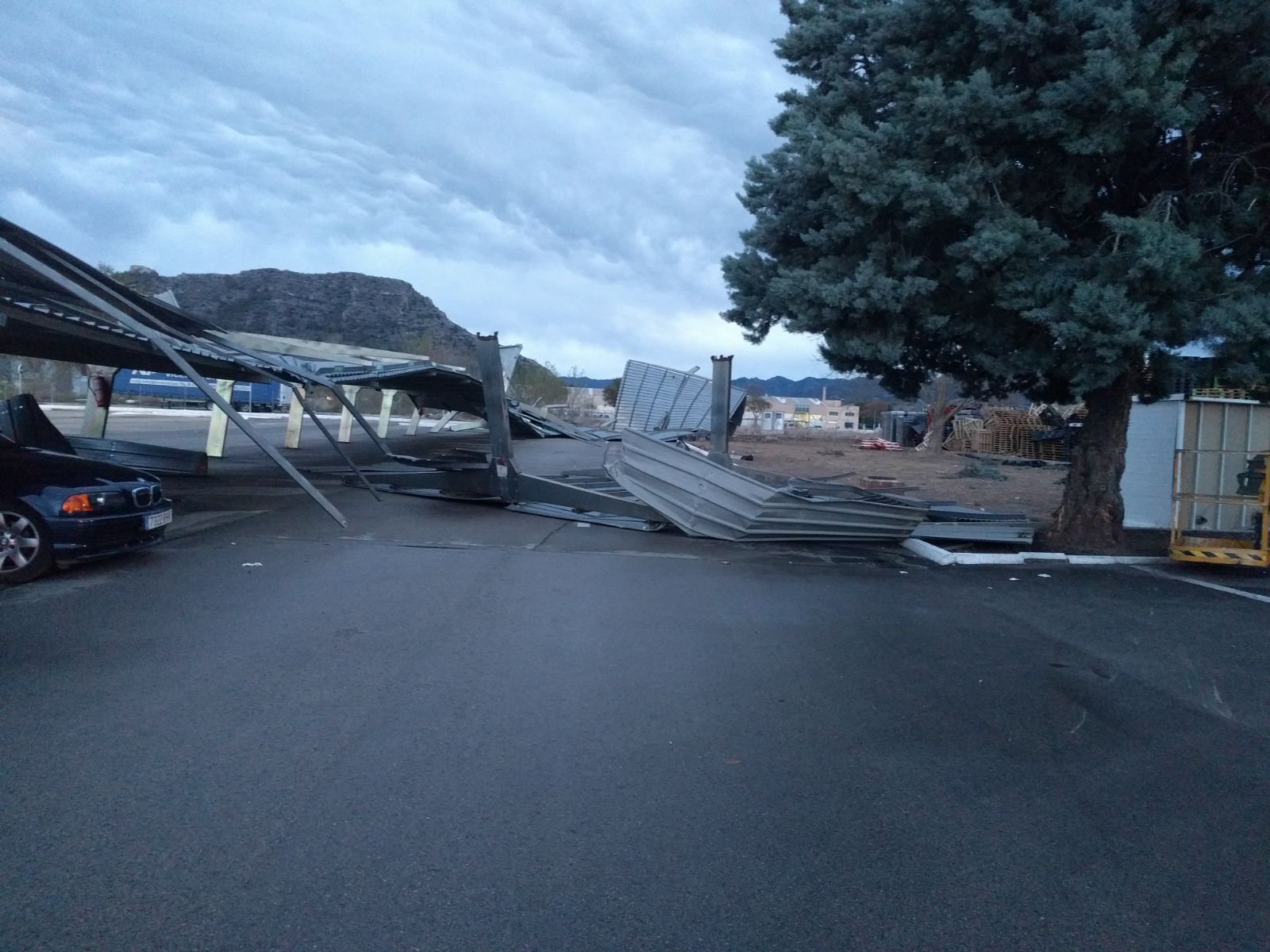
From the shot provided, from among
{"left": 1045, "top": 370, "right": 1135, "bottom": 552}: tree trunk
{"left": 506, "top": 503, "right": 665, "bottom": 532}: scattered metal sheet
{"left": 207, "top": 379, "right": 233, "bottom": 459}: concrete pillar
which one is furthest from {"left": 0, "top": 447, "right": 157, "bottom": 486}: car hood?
{"left": 207, "top": 379, "right": 233, "bottom": 459}: concrete pillar

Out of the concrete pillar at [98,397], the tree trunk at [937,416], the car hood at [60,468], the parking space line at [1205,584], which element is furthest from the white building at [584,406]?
the car hood at [60,468]

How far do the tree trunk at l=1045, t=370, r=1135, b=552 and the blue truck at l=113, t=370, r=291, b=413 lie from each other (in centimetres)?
4934

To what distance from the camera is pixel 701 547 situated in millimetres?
11844

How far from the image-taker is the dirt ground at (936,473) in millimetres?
17906

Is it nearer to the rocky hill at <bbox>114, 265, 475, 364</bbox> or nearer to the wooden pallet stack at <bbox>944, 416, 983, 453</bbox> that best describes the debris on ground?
the wooden pallet stack at <bbox>944, 416, 983, 453</bbox>

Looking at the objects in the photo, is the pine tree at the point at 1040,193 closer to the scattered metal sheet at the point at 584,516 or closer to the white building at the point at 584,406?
the scattered metal sheet at the point at 584,516

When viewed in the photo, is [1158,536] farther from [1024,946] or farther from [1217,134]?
[1024,946]

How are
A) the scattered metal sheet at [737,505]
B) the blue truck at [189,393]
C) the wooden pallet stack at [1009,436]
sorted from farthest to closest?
the blue truck at [189,393] → the wooden pallet stack at [1009,436] → the scattered metal sheet at [737,505]

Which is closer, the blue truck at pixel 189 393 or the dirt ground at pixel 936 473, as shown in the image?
the dirt ground at pixel 936 473

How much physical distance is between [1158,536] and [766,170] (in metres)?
7.50

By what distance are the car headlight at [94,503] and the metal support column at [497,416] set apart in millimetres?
5030

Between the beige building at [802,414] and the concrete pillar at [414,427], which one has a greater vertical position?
the beige building at [802,414]

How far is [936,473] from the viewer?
2628cm

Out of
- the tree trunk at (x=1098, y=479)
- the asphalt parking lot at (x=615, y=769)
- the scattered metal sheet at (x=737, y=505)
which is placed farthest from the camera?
the tree trunk at (x=1098, y=479)
